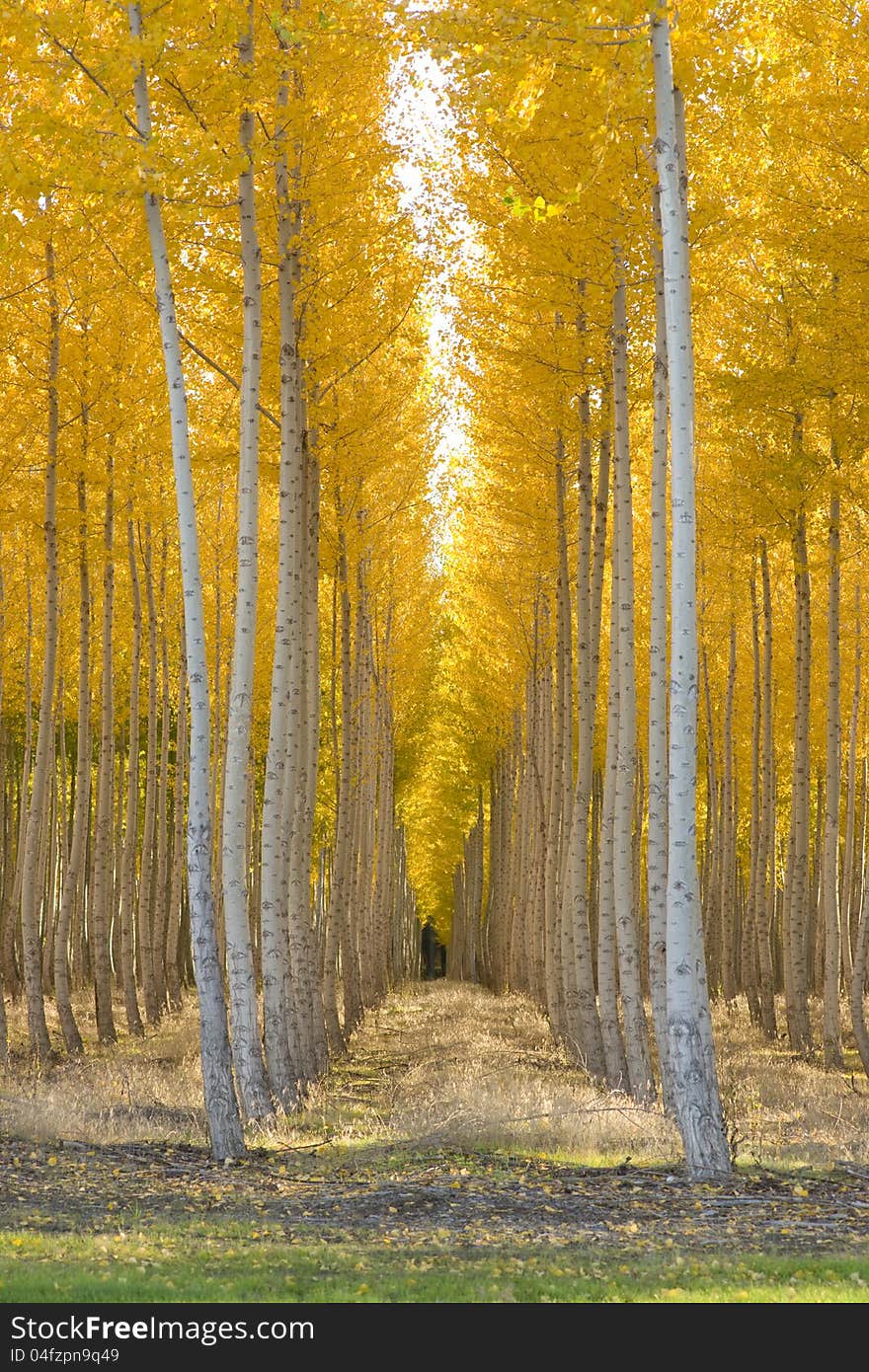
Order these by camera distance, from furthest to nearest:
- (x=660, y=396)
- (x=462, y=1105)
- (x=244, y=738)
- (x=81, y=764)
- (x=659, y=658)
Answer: (x=81, y=764)
(x=462, y=1105)
(x=660, y=396)
(x=659, y=658)
(x=244, y=738)

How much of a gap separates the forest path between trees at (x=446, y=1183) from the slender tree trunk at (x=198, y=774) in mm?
445

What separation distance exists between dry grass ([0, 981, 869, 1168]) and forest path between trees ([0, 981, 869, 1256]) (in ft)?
0.12

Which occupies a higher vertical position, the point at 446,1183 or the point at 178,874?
the point at 178,874

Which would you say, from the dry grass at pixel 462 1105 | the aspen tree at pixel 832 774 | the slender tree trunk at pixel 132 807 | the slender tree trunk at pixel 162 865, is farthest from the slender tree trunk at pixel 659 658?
the slender tree trunk at pixel 162 865

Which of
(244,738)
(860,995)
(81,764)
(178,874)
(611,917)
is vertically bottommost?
(860,995)

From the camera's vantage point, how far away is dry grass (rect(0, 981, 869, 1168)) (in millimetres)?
8609

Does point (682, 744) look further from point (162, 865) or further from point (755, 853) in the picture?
point (162, 865)

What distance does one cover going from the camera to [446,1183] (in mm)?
7246

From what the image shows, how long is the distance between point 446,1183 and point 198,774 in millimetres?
2920

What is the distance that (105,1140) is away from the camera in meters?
8.76

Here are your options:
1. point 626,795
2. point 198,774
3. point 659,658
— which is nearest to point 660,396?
point 659,658
